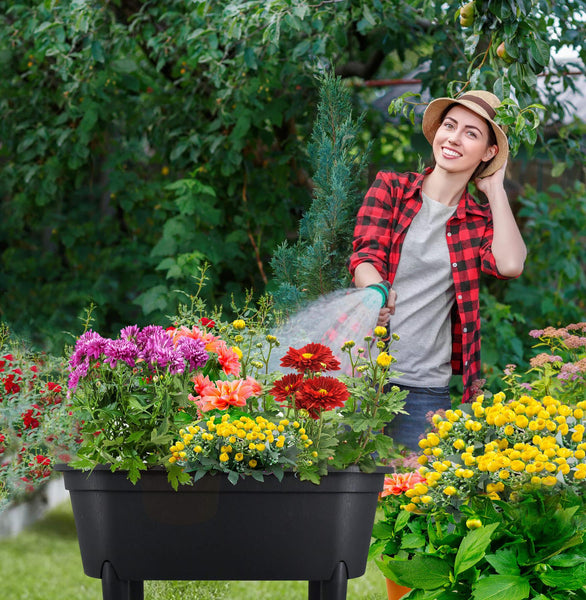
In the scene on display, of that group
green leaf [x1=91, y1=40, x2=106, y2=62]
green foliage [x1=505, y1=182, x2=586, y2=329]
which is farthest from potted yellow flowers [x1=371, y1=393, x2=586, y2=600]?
green foliage [x1=505, y1=182, x2=586, y2=329]

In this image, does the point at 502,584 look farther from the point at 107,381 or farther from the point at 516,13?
the point at 516,13

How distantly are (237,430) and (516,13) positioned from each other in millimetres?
1457

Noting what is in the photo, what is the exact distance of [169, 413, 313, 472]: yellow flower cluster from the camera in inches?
64.2

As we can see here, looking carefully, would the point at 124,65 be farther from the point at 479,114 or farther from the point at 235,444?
the point at 235,444

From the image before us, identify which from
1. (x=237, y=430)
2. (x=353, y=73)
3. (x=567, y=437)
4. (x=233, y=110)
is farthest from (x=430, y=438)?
(x=353, y=73)

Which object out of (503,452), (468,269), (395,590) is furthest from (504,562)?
(468,269)

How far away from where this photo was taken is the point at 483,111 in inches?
96.0

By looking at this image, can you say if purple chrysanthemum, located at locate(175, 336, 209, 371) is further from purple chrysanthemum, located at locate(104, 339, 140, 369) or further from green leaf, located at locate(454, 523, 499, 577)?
green leaf, located at locate(454, 523, 499, 577)

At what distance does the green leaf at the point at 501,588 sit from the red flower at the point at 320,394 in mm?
438

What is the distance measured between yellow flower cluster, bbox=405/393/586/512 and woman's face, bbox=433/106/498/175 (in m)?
0.86

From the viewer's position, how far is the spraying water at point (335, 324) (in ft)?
7.55

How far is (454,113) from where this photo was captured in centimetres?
250

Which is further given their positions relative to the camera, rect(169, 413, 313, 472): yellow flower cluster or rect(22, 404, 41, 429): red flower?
rect(22, 404, 41, 429): red flower

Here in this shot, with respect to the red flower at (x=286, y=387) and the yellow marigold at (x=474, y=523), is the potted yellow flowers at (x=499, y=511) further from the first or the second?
the red flower at (x=286, y=387)
